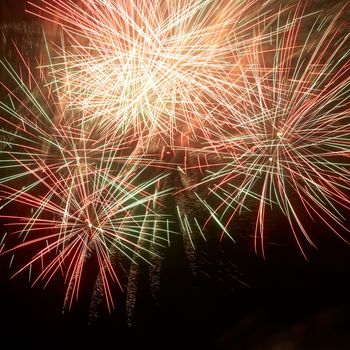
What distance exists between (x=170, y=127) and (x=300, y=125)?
0.70m

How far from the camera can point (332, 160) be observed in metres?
2.23

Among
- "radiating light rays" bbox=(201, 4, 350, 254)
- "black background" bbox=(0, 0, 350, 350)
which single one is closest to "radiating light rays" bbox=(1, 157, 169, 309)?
"black background" bbox=(0, 0, 350, 350)

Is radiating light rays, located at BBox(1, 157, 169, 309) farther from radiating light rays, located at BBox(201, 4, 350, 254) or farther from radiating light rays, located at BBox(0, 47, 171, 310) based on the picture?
radiating light rays, located at BBox(201, 4, 350, 254)

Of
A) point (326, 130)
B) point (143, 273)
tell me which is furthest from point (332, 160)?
point (143, 273)

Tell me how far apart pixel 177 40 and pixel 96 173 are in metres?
0.86

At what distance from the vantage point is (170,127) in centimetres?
235

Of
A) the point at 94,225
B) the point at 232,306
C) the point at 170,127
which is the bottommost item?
the point at 232,306

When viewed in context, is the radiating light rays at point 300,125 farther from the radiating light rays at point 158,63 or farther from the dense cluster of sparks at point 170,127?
the radiating light rays at point 158,63

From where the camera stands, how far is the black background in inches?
79.6

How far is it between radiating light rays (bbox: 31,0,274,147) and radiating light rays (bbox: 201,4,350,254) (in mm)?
156

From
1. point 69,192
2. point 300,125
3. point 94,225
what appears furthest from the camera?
point 69,192

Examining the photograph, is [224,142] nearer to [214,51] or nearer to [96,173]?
[214,51]

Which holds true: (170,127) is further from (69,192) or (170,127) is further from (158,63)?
(69,192)

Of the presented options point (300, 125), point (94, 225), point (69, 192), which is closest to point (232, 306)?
point (94, 225)
